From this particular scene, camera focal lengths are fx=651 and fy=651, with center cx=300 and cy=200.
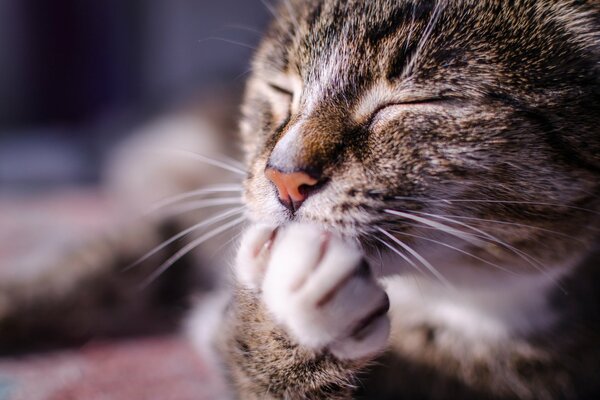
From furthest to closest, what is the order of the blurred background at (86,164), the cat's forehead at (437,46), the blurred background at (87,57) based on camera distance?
the blurred background at (87,57) < the blurred background at (86,164) < the cat's forehead at (437,46)

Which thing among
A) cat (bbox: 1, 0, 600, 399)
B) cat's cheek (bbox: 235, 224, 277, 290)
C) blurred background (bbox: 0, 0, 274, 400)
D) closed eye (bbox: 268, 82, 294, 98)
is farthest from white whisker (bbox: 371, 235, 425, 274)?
blurred background (bbox: 0, 0, 274, 400)

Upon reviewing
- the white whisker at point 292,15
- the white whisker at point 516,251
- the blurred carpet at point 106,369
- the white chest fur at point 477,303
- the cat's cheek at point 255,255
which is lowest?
the blurred carpet at point 106,369

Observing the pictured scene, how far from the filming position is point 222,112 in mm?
1915

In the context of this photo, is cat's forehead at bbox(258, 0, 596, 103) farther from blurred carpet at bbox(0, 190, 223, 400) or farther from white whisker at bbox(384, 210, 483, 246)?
blurred carpet at bbox(0, 190, 223, 400)

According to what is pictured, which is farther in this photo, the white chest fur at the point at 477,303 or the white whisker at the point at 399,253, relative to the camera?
the white chest fur at the point at 477,303

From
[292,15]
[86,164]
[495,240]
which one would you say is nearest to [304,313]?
[495,240]

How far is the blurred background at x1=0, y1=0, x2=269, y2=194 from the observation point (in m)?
3.09

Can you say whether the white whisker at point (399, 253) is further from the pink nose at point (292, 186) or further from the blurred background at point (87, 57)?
the blurred background at point (87, 57)

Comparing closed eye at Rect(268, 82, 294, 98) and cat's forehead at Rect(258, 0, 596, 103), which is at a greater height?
cat's forehead at Rect(258, 0, 596, 103)

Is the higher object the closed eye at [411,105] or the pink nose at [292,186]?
the closed eye at [411,105]

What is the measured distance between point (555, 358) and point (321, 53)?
21.5 inches

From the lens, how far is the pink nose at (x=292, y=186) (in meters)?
0.73

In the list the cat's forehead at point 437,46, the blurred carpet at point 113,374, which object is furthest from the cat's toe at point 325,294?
the blurred carpet at point 113,374

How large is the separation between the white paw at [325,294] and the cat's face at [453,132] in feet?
0.18
